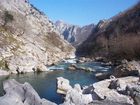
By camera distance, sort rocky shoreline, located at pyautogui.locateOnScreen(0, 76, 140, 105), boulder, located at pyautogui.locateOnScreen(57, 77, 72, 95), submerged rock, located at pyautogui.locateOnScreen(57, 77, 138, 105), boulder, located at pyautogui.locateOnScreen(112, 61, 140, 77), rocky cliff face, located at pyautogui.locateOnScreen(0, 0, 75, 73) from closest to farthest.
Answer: rocky shoreline, located at pyautogui.locateOnScreen(0, 76, 140, 105) < submerged rock, located at pyautogui.locateOnScreen(57, 77, 138, 105) < boulder, located at pyautogui.locateOnScreen(57, 77, 72, 95) < boulder, located at pyautogui.locateOnScreen(112, 61, 140, 77) < rocky cliff face, located at pyautogui.locateOnScreen(0, 0, 75, 73)

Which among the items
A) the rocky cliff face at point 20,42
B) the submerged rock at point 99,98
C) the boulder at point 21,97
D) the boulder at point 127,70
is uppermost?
the rocky cliff face at point 20,42

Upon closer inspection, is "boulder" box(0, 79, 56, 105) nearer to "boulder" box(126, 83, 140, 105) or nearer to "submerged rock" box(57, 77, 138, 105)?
"submerged rock" box(57, 77, 138, 105)

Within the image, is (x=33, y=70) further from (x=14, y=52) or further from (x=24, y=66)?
(x=14, y=52)

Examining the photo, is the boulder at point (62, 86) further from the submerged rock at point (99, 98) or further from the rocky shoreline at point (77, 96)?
the submerged rock at point (99, 98)

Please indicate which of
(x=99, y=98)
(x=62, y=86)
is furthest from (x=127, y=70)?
(x=99, y=98)

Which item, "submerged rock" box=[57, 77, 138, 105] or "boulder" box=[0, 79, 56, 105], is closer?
"boulder" box=[0, 79, 56, 105]

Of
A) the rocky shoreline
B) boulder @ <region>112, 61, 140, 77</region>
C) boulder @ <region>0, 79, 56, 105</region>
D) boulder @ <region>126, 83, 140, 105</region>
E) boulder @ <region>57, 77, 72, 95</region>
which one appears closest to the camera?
boulder @ <region>0, 79, 56, 105</region>

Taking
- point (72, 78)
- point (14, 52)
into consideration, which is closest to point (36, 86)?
point (72, 78)

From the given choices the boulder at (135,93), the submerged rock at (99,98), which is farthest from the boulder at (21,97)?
the boulder at (135,93)

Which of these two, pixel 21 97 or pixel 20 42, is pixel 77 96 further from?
pixel 20 42

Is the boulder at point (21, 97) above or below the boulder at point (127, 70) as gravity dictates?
below

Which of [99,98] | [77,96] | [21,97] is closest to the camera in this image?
[21,97]

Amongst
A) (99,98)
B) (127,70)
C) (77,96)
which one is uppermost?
(127,70)

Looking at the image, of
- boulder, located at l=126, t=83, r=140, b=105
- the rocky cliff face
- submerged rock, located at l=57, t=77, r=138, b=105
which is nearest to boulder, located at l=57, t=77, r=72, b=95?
submerged rock, located at l=57, t=77, r=138, b=105
